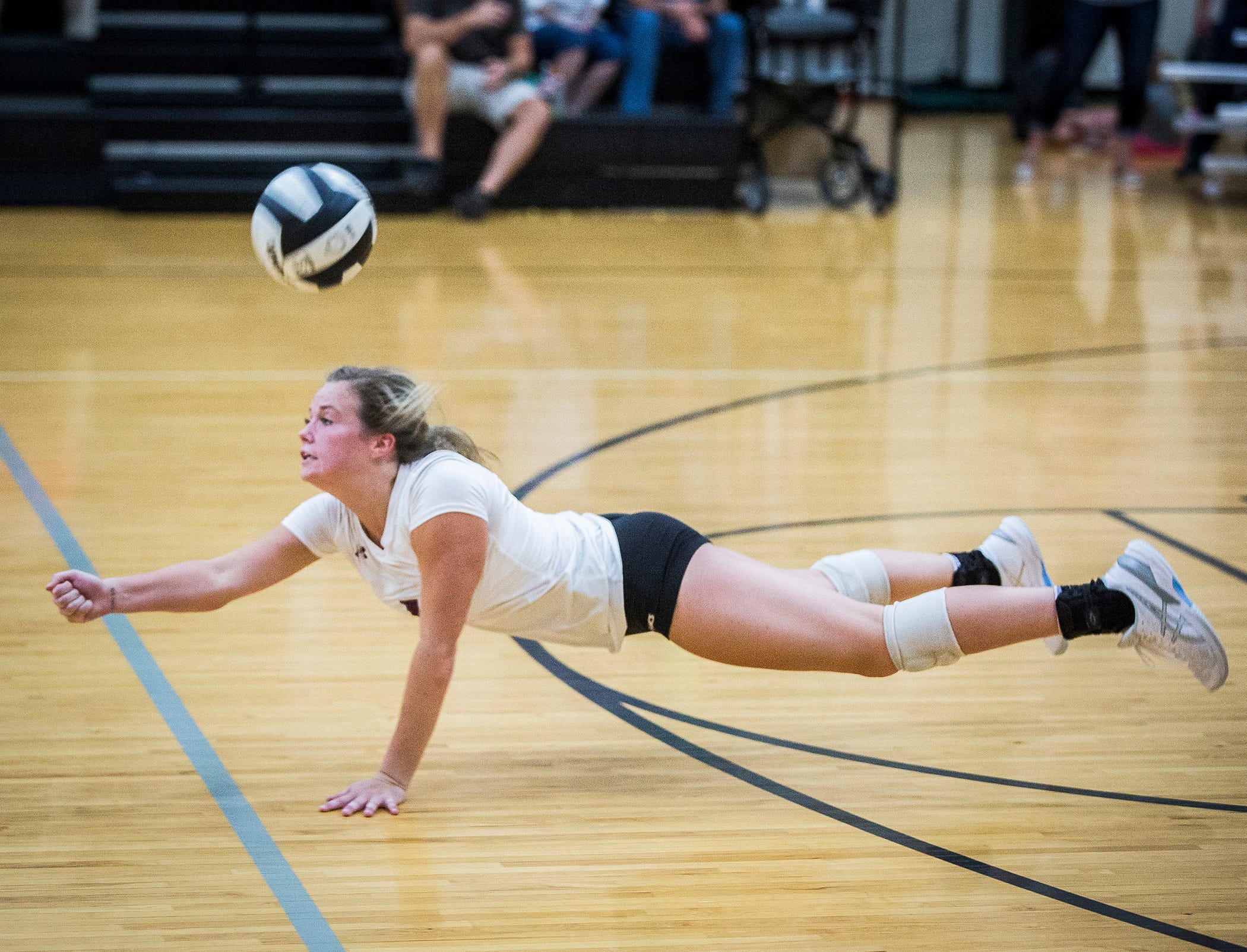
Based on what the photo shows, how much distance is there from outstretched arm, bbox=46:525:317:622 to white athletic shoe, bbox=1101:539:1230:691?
4.33 feet

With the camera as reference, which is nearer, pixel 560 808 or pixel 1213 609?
A: pixel 560 808

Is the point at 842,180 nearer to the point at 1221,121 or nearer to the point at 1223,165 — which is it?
the point at 1221,121

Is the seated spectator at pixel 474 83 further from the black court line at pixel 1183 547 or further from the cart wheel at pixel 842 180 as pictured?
the black court line at pixel 1183 547

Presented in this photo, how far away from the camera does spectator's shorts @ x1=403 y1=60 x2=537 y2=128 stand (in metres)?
8.32

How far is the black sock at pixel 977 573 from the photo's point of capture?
264 centimetres

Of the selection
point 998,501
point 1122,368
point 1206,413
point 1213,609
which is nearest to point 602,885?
point 1213,609

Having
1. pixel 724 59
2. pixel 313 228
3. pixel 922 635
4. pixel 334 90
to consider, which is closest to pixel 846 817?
pixel 922 635

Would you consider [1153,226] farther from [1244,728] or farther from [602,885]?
[602,885]

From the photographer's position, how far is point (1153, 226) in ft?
28.5

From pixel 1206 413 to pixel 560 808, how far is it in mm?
3256

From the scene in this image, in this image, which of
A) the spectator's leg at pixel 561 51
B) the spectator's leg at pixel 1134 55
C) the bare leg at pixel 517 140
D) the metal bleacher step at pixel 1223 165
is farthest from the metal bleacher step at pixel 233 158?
the metal bleacher step at pixel 1223 165

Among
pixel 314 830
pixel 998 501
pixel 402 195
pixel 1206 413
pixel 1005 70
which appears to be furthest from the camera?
pixel 1005 70

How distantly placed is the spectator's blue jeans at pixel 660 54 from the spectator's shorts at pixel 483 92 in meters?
0.72

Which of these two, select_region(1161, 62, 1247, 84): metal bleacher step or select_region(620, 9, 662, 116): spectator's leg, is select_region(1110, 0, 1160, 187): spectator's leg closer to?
select_region(1161, 62, 1247, 84): metal bleacher step
